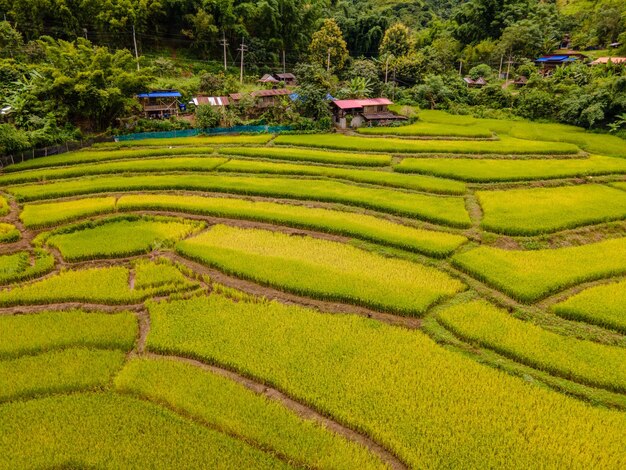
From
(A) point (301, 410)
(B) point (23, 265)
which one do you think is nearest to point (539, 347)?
(A) point (301, 410)

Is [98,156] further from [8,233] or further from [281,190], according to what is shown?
[281,190]

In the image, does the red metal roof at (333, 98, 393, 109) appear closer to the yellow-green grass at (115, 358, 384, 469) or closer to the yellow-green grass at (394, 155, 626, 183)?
the yellow-green grass at (394, 155, 626, 183)

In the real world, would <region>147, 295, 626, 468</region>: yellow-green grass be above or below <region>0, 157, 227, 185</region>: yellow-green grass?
below

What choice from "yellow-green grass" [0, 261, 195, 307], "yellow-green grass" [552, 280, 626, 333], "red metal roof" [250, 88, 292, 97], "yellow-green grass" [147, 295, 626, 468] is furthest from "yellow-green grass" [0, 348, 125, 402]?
"red metal roof" [250, 88, 292, 97]

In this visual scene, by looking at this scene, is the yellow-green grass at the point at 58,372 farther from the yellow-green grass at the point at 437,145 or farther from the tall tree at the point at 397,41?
the tall tree at the point at 397,41

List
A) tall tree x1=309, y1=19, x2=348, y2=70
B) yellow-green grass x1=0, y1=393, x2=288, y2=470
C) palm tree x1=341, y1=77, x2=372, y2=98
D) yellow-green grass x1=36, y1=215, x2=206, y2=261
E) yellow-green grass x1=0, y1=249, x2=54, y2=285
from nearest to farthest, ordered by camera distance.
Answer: yellow-green grass x1=0, y1=393, x2=288, y2=470
yellow-green grass x1=0, y1=249, x2=54, y2=285
yellow-green grass x1=36, y1=215, x2=206, y2=261
palm tree x1=341, y1=77, x2=372, y2=98
tall tree x1=309, y1=19, x2=348, y2=70

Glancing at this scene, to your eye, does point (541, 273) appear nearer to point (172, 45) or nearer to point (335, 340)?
point (335, 340)
